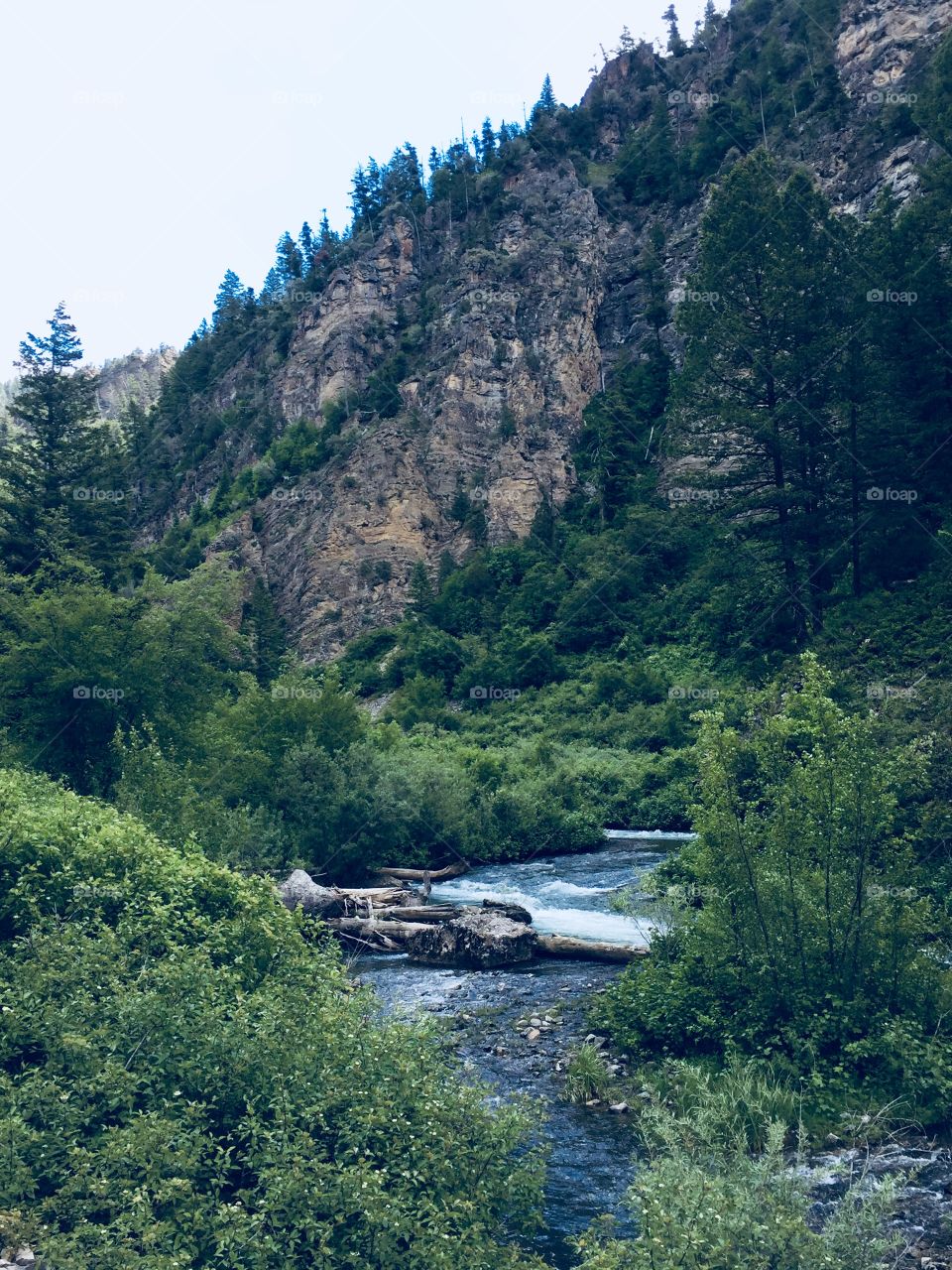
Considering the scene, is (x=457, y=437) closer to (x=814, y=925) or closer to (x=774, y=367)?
(x=774, y=367)

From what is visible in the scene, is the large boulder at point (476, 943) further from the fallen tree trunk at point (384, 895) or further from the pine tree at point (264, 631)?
the pine tree at point (264, 631)

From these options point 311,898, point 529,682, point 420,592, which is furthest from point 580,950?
point 420,592

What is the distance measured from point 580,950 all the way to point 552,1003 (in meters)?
2.91

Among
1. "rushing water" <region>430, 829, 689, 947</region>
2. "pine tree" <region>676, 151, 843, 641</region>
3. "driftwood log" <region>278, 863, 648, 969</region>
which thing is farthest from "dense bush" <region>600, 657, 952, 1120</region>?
"pine tree" <region>676, 151, 843, 641</region>

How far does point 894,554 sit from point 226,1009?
29.8 m

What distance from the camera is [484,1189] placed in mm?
7527

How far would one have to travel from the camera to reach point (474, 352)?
7494cm

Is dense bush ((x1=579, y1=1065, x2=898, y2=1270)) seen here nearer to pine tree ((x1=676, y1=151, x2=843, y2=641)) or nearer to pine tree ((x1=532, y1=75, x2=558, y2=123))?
pine tree ((x1=676, y1=151, x2=843, y2=641))

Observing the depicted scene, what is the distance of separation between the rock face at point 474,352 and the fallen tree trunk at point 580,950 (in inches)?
2016

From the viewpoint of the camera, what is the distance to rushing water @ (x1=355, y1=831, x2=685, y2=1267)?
947 cm

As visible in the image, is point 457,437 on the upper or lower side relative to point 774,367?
upper

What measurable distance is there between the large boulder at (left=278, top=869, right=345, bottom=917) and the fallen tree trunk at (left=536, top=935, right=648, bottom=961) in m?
5.26

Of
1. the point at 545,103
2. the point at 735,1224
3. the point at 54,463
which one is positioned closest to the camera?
the point at 735,1224

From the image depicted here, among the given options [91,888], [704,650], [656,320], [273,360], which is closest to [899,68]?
[656,320]
